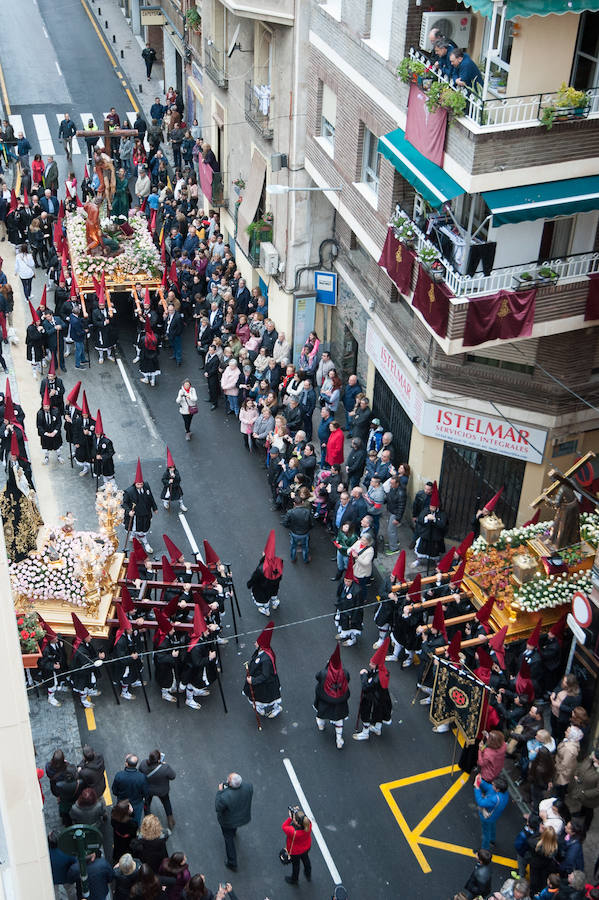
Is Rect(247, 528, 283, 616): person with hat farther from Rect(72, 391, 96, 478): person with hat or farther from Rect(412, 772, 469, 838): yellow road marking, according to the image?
Rect(72, 391, 96, 478): person with hat

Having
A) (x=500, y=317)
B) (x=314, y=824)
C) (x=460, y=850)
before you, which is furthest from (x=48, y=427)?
(x=460, y=850)

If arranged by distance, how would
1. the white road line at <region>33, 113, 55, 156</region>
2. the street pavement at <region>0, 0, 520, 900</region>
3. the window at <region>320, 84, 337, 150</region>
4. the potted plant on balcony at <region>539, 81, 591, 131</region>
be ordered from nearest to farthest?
the street pavement at <region>0, 0, 520, 900</region> < the potted plant on balcony at <region>539, 81, 591, 131</region> < the window at <region>320, 84, 337, 150</region> < the white road line at <region>33, 113, 55, 156</region>

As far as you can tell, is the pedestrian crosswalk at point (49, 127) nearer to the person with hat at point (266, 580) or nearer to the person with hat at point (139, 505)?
the person with hat at point (139, 505)

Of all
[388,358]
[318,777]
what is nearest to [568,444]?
[388,358]

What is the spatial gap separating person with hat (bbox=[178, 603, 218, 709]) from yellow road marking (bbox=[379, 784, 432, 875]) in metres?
3.41

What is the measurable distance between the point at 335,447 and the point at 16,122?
28.8 meters

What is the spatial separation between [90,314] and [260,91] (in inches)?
287

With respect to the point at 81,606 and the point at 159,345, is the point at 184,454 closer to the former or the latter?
the point at 159,345

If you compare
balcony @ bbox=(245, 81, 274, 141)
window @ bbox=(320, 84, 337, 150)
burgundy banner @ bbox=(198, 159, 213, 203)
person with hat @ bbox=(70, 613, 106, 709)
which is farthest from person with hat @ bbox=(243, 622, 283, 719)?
burgundy banner @ bbox=(198, 159, 213, 203)

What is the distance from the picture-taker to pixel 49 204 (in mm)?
34062

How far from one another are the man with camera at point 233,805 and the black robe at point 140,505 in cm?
762

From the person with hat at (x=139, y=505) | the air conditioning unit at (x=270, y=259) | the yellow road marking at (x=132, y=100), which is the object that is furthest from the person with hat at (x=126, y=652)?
the yellow road marking at (x=132, y=100)

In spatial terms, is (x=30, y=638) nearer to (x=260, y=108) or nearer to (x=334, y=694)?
(x=334, y=694)

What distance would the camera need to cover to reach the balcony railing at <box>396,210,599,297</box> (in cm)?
1817
